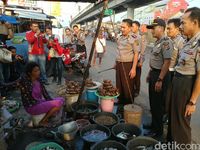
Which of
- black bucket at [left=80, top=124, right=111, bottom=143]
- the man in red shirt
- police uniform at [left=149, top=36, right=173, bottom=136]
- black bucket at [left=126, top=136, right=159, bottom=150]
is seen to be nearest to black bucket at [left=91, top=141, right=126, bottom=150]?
black bucket at [left=126, top=136, right=159, bottom=150]

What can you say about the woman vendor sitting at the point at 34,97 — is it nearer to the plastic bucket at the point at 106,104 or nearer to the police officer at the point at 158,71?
the plastic bucket at the point at 106,104

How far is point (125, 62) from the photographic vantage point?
17.4 ft

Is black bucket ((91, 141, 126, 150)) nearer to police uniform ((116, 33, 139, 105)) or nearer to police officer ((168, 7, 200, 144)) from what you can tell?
police officer ((168, 7, 200, 144))

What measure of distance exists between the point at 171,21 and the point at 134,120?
78.1 inches

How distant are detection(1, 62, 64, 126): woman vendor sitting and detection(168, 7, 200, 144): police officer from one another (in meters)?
2.21

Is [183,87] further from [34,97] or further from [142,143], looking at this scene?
[34,97]

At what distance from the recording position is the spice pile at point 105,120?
4.23 meters

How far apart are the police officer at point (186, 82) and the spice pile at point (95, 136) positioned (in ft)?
3.56

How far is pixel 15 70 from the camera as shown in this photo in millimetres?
7168

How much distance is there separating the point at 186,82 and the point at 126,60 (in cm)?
236

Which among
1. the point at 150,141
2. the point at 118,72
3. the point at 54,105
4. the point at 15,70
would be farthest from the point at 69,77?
the point at 150,141

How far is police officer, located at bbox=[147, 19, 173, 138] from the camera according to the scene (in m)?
3.96

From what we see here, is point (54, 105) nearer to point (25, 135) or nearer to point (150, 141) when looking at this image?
point (25, 135)

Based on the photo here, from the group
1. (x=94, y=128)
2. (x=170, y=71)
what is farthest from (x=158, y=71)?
(x=94, y=128)
